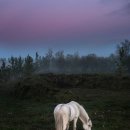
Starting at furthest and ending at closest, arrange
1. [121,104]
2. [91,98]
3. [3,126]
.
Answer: [91,98]
[121,104]
[3,126]

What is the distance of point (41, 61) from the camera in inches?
6831

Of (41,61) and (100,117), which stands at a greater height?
(41,61)

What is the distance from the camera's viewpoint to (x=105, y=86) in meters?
67.5

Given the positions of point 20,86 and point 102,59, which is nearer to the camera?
point 20,86

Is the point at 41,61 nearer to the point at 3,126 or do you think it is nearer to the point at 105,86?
the point at 105,86

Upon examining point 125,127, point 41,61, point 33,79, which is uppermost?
point 41,61

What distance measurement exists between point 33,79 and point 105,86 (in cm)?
1253

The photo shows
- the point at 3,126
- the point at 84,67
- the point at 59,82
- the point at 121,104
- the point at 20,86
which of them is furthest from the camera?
the point at 84,67

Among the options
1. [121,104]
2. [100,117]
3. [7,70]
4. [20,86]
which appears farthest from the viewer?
[7,70]

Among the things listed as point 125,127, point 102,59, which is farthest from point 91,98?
point 102,59

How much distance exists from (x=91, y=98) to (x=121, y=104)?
23.3 ft

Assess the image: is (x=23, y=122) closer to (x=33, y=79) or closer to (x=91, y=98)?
(x=91, y=98)

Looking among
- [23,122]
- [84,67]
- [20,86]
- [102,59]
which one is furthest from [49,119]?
[102,59]

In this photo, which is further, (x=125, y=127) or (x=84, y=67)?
(x=84, y=67)
